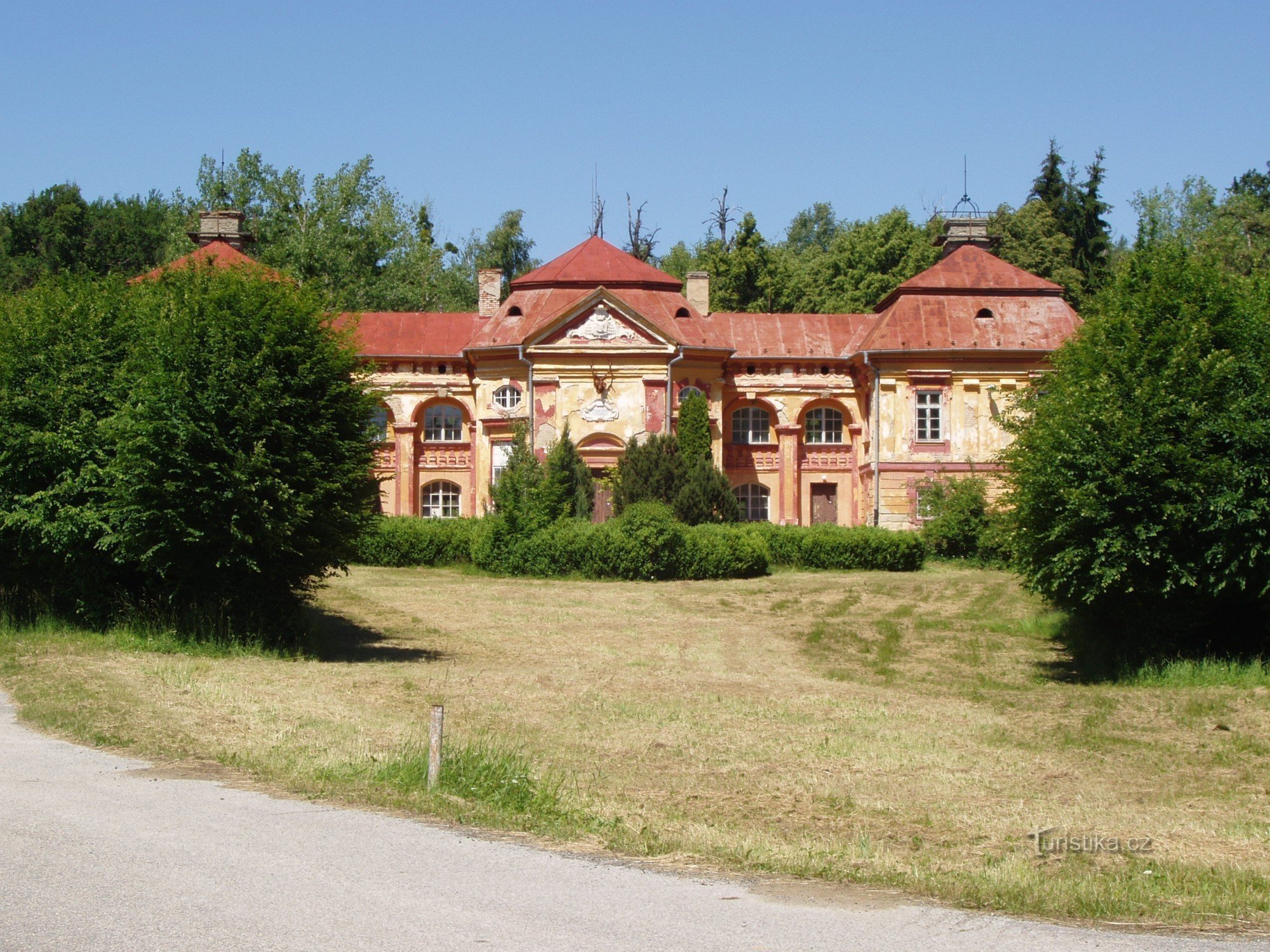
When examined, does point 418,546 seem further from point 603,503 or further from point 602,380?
point 602,380

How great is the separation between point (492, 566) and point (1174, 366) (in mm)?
18682

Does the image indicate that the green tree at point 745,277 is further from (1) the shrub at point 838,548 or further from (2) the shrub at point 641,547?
(2) the shrub at point 641,547

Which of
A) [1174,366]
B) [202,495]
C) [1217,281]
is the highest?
[1217,281]

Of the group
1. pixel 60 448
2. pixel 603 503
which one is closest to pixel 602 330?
pixel 603 503

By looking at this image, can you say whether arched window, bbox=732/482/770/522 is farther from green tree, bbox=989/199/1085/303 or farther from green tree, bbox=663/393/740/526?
green tree, bbox=989/199/1085/303

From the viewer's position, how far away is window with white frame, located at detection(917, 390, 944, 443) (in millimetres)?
40688

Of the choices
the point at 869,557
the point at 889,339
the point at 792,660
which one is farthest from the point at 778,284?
the point at 792,660

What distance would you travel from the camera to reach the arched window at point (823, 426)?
43.4 m

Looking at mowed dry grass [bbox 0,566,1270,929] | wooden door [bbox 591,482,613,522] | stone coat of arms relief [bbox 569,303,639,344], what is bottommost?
mowed dry grass [bbox 0,566,1270,929]

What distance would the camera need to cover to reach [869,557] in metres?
35.9

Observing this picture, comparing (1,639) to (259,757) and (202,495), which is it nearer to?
(202,495)

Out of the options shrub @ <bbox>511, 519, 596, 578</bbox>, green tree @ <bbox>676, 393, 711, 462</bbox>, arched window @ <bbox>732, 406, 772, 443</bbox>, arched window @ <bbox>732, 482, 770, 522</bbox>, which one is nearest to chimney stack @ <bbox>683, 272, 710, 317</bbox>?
arched window @ <bbox>732, 406, 772, 443</bbox>

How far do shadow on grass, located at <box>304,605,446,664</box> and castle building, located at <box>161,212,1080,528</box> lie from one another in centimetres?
1300

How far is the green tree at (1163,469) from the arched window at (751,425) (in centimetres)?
2063
